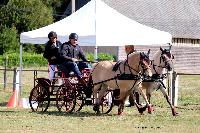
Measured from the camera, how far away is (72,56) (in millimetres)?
17031

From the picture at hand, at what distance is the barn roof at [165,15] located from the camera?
5409cm

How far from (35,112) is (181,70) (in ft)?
112

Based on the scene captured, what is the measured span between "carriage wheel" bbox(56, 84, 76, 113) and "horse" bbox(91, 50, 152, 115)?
0.56 metres

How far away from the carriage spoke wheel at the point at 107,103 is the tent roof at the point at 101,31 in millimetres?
1536

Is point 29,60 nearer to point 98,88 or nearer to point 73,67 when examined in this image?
point 73,67

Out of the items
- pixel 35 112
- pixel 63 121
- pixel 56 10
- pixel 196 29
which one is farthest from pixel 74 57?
pixel 56 10

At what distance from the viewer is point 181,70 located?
50.1m

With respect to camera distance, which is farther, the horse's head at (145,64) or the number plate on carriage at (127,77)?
the number plate on carriage at (127,77)

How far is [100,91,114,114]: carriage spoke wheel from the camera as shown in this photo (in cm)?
1678

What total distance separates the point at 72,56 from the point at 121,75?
1.75 metres

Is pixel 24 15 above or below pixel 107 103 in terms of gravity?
above

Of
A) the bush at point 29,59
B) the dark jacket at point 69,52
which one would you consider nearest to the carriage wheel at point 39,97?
the dark jacket at point 69,52

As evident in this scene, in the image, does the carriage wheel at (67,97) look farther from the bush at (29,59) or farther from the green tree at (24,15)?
the green tree at (24,15)

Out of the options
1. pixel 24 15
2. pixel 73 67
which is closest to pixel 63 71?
pixel 73 67
